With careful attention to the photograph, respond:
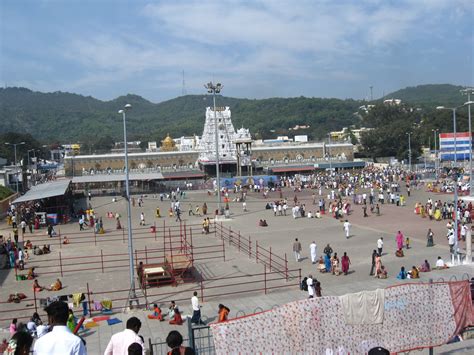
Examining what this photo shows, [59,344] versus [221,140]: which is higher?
[221,140]

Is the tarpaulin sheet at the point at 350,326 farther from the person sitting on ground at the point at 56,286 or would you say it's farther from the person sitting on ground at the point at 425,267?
the person sitting on ground at the point at 56,286

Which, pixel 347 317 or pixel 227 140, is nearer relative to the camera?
pixel 347 317

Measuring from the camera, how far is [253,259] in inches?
853


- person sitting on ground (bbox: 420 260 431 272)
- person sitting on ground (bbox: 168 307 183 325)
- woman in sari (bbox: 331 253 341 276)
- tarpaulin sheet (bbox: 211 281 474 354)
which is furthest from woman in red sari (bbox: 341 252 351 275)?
tarpaulin sheet (bbox: 211 281 474 354)

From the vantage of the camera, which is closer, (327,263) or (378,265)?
(378,265)

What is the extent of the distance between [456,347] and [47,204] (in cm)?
3425

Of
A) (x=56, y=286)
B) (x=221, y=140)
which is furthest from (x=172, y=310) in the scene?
(x=221, y=140)

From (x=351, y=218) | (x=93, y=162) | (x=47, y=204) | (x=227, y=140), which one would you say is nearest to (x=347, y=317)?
(x=351, y=218)

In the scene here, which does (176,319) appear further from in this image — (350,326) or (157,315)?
(350,326)

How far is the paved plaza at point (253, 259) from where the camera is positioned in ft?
49.7

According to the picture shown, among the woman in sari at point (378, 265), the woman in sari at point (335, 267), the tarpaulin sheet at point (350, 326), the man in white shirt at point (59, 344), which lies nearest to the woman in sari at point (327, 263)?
the woman in sari at point (335, 267)

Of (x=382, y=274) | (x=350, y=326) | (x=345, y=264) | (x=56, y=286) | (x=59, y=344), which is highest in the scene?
(x=59, y=344)

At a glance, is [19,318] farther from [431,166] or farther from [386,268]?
[431,166]

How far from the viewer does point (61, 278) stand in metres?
19.7
